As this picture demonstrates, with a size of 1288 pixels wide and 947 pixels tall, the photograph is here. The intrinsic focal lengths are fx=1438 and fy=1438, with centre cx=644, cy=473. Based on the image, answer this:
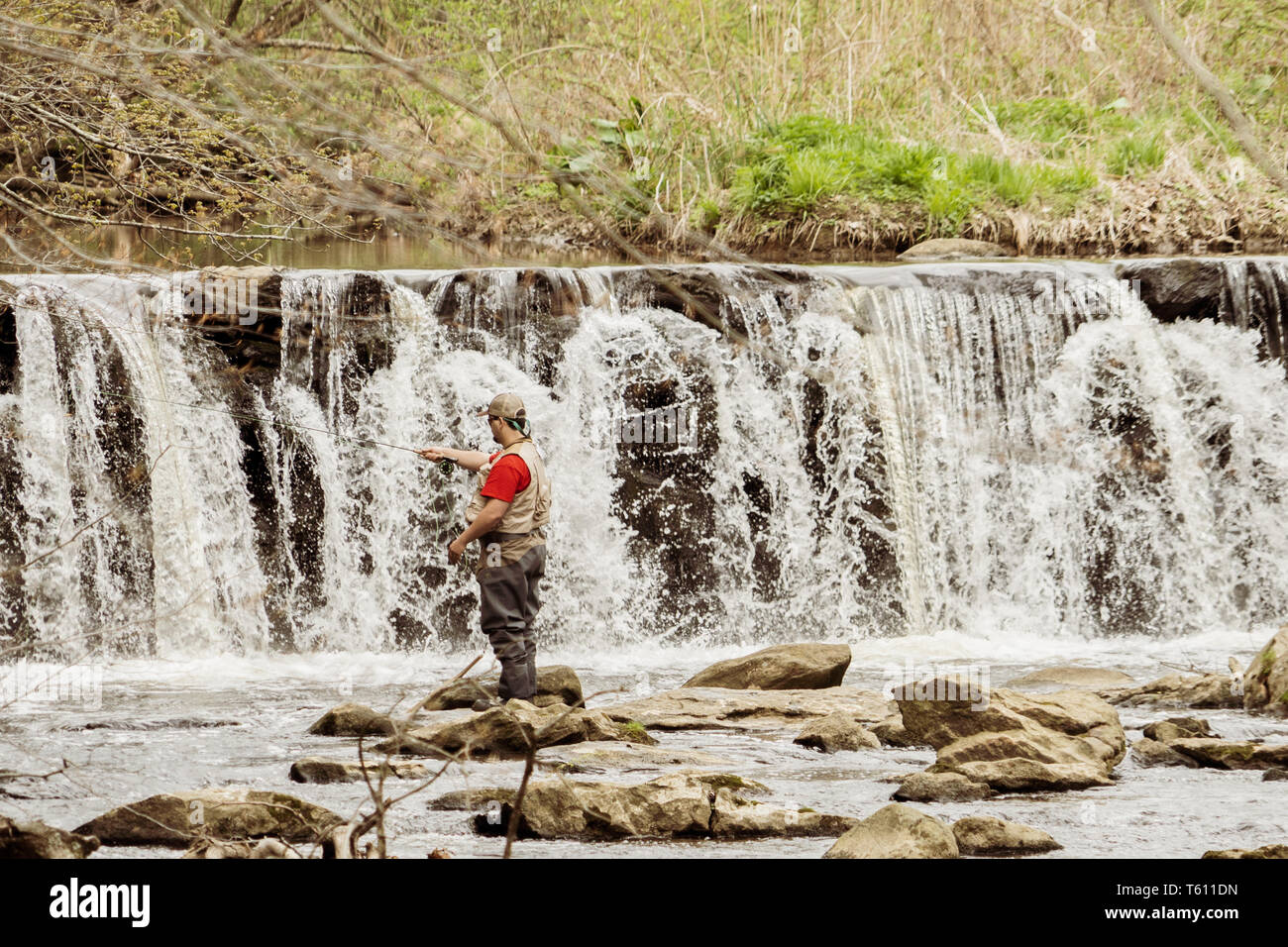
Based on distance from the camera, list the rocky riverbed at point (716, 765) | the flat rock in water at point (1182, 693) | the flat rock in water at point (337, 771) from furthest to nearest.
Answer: the flat rock in water at point (1182, 693), the flat rock in water at point (337, 771), the rocky riverbed at point (716, 765)

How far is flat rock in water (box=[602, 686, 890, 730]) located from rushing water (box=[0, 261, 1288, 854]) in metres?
1.66

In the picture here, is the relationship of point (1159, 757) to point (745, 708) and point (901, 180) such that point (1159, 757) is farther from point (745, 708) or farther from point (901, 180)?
point (901, 180)

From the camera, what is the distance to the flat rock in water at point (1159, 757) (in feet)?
20.4

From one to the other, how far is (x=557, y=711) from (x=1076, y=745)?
92.4 inches

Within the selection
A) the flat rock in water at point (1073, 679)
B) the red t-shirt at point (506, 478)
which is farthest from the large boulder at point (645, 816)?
the flat rock in water at point (1073, 679)

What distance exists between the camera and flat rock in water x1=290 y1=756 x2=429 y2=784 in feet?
18.9

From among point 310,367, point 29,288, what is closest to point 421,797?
point 310,367

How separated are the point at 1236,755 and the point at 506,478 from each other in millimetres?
3432

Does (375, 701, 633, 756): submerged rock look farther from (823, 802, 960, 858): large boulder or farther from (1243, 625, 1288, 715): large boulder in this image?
(1243, 625, 1288, 715): large boulder

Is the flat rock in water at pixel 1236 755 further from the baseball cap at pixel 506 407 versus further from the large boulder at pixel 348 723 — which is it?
the large boulder at pixel 348 723

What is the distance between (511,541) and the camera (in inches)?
272

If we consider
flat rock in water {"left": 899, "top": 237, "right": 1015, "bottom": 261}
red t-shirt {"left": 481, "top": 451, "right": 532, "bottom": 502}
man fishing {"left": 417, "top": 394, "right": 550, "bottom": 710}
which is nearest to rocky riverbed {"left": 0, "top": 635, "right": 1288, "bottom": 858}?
man fishing {"left": 417, "top": 394, "right": 550, "bottom": 710}
